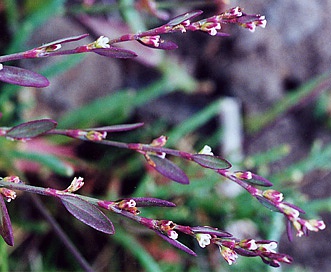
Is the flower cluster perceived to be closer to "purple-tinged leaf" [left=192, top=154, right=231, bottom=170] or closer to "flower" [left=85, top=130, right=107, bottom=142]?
"purple-tinged leaf" [left=192, top=154, right=231, bottom=170]

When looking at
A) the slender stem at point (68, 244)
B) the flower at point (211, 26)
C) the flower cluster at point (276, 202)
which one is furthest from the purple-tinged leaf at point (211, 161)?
the slender stem at point (68, 244)

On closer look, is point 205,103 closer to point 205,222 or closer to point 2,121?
point 205,222

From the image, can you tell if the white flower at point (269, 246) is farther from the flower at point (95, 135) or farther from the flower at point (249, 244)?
the flower at point (95, 135)

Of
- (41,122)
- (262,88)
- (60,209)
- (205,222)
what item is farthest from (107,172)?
(41,122)

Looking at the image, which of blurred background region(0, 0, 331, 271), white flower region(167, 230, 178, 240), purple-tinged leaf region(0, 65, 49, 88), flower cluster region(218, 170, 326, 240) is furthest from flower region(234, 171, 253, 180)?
blurred background region(0, 0, 331, 271)

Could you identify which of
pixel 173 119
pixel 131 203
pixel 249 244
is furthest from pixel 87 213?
pixel 173 119
